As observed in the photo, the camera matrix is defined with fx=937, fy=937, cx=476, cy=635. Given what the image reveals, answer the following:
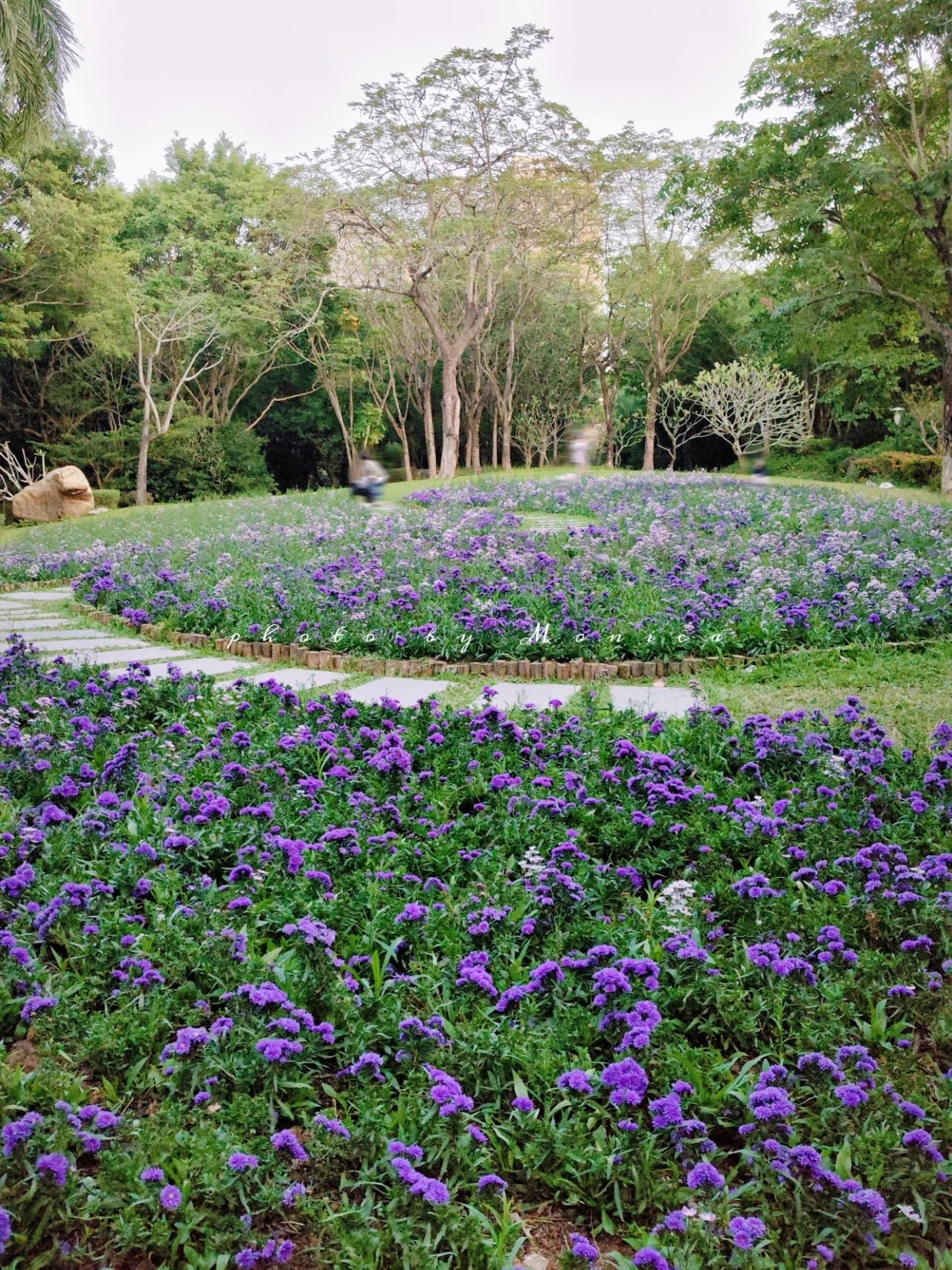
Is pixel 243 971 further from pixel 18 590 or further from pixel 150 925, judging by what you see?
pixel 18 590

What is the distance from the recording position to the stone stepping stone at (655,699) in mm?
4000

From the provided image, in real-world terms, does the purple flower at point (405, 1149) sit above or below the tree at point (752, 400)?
below

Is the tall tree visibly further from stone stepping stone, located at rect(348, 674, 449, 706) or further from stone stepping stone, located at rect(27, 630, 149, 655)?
A: stone stepping stone, located at rect(348, 674, 449, 706)

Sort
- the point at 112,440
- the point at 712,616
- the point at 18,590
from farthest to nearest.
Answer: the point at 112,440 → the point at 18,590 → the point at 712,616

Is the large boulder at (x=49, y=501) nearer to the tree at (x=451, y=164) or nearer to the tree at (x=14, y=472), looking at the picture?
the tree at (x=14, y=472)

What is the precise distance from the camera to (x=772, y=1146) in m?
1.51

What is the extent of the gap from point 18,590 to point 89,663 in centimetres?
416

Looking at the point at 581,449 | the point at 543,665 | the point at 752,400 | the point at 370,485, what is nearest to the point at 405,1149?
the point at 543,665

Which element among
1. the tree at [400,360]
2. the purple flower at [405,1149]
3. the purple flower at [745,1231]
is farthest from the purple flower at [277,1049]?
the tree at [400,360]

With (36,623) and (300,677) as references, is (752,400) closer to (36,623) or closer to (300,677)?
(36,623)

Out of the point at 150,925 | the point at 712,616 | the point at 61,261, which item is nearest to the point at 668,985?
the point at 150,925

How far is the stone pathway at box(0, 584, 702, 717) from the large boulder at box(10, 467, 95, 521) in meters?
12.0

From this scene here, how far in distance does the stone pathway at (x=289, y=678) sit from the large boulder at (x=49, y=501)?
12035mm

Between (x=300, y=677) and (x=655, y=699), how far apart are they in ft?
5.85
